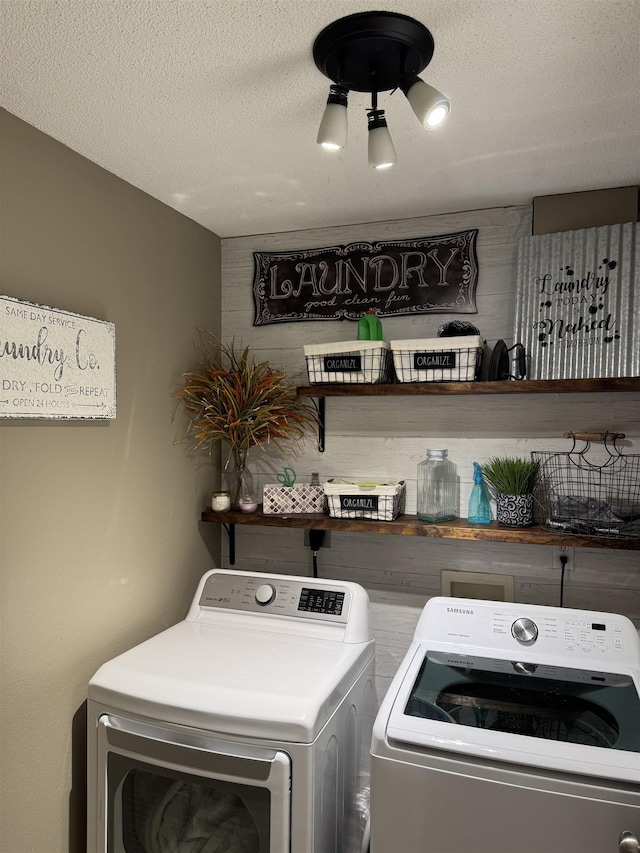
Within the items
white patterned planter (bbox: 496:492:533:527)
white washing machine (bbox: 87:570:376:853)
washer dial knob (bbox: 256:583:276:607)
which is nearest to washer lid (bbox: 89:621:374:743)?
white washing machine (bbox: 87:570:376:853)

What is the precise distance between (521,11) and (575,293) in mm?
1064

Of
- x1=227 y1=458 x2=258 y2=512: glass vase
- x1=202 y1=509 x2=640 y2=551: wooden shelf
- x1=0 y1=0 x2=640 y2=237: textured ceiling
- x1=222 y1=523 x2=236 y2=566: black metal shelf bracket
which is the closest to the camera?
x1=0 y1=0 x2=640 y2=237: textured ceiling

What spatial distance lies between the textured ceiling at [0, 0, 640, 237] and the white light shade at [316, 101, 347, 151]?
5.6 inches

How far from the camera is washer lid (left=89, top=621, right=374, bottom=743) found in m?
1.54

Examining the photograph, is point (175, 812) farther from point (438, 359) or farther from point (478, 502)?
point (438, 359)

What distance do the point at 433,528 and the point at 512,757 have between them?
821 millimetres

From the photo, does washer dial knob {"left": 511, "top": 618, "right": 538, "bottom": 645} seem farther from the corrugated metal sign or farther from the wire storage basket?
the corrugated metal sign

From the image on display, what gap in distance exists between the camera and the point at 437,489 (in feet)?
7.28

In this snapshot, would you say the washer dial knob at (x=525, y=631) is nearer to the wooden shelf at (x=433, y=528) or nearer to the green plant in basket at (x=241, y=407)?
the wooden shelf at (x=433, y=528)

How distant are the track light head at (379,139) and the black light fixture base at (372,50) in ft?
0.19

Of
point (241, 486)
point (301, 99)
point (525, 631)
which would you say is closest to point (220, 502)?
point (241, 486)

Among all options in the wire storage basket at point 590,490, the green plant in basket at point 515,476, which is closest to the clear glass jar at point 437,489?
the green plant in basket at point 515,476

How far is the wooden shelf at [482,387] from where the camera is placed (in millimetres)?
1907

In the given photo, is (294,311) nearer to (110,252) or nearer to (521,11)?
(110,252)
